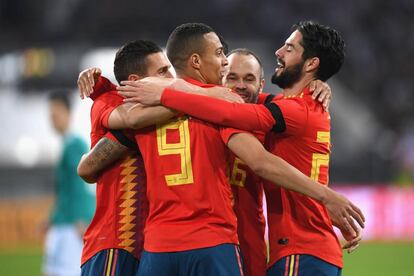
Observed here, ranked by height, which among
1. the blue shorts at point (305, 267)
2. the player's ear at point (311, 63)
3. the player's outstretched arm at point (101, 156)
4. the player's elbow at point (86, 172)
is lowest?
the blue shorts at point (305, 267)

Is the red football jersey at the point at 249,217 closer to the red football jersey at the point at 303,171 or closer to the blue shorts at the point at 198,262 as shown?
the red football jersey at the point at 303,171

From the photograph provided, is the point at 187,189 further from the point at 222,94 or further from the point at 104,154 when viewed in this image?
the point at 104,154

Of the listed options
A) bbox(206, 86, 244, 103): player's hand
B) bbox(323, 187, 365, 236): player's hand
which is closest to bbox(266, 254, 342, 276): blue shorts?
bbox(323, 187, 365, 236): player's hand

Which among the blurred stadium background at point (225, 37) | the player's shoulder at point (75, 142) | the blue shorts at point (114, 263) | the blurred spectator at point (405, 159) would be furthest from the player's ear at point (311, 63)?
the blurred spectator at point (405, 159)

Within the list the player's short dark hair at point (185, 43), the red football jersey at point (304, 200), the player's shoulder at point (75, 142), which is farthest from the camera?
the player's shoulder at point (75, 142)

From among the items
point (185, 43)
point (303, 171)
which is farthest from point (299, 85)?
point (185, 43)

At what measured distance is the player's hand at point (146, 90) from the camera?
449 centimetres

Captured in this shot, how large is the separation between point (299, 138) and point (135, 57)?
3.52 ft

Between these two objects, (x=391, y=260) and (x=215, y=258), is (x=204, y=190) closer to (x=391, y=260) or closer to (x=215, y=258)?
(x=215, y=258)

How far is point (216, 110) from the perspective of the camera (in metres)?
4.38

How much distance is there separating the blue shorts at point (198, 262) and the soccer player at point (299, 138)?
523mm

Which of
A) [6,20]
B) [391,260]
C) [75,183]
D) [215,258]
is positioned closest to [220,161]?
[215,258]

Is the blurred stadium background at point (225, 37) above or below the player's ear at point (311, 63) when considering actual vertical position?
above

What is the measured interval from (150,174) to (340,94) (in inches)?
632
